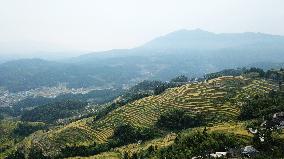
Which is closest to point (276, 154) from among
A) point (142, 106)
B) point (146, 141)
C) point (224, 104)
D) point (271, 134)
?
point (271, 134)

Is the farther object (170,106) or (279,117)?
(170,106)

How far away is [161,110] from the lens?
161m

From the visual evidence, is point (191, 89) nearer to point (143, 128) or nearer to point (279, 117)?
point (143, 128)

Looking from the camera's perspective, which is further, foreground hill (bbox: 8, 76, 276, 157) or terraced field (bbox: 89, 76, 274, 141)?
terraced field (bbox: 89, 76, 274, 141)

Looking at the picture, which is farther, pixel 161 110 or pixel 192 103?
pixel 161 110

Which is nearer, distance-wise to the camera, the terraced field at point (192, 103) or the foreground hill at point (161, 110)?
the foreground hill at point (161, 110)

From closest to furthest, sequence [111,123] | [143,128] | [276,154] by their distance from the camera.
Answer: [276,154] → [143,128] → [111,123]

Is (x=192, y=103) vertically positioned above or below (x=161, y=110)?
above

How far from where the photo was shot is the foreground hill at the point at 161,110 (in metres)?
147

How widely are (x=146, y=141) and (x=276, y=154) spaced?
171ft

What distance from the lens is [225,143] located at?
331 ft

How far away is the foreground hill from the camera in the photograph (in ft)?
481

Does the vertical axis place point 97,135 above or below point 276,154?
below

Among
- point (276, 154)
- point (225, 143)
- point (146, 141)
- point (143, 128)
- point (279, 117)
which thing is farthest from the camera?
point (143, 128)
